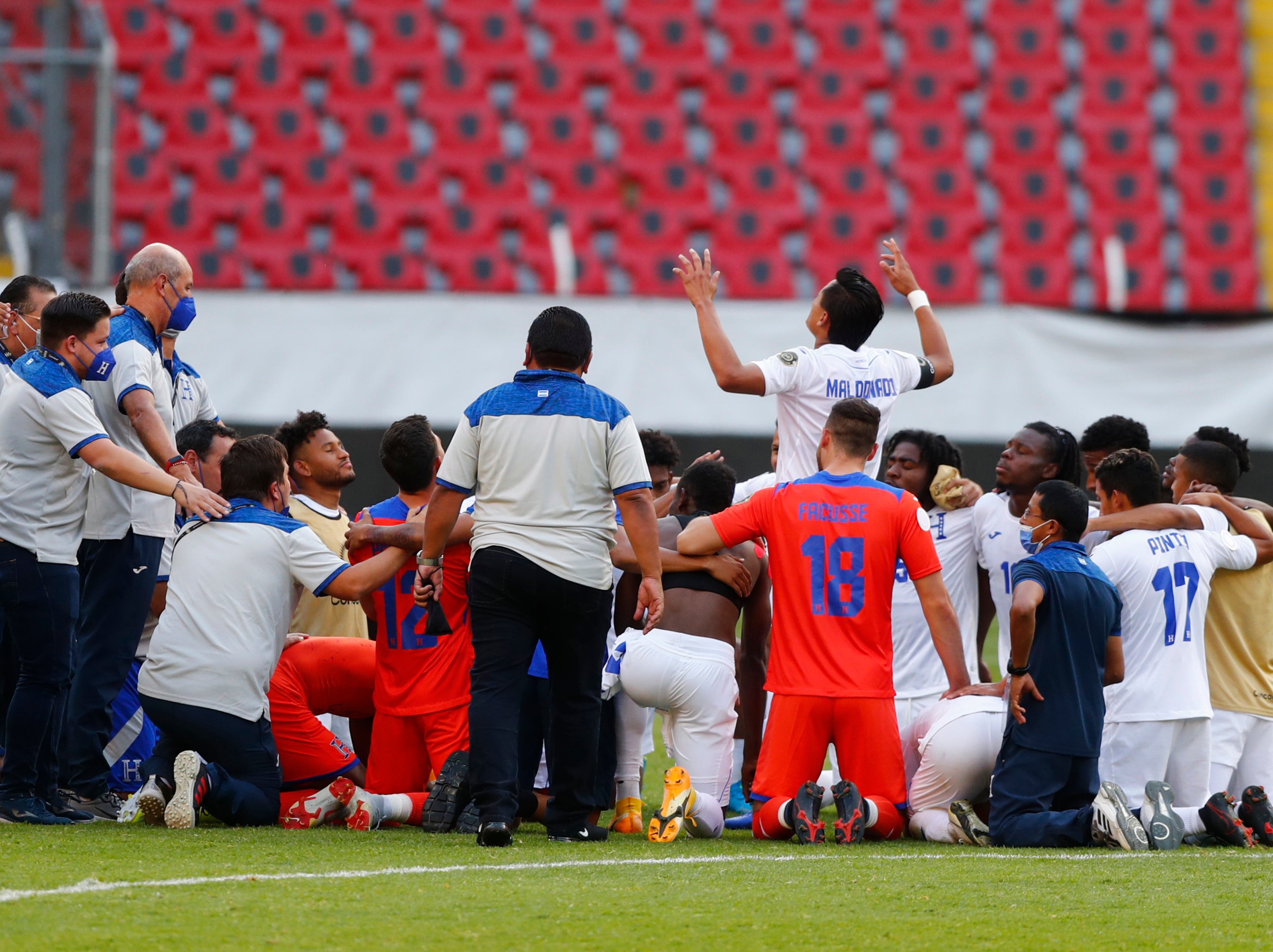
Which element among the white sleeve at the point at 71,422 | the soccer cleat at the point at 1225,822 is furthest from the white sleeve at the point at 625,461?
the soccer cleat at the point at 1225,822

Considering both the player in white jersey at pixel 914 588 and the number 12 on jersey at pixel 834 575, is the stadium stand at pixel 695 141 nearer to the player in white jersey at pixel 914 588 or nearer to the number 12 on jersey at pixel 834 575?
the player in white jersey at pixel 914 588

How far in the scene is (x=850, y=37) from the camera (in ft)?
60.1

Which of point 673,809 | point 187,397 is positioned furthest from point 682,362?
point 673,809

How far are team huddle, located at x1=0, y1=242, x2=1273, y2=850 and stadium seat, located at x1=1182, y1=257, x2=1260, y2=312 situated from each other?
12.1 meters

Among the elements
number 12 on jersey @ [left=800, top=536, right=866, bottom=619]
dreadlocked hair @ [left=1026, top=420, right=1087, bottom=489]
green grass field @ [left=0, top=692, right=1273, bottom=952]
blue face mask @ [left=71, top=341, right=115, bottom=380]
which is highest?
blue face mask @ [left=71, top=341, right=115, bottom=380]

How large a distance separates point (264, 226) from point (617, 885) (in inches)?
563

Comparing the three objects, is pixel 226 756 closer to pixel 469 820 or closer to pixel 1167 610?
pixel 469 820

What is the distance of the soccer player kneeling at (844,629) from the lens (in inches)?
201

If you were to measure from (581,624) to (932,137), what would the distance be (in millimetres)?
14389

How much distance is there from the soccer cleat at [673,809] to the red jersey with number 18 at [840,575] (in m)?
0.45

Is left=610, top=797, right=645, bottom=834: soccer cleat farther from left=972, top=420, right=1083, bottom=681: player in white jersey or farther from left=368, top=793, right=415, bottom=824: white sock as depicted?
left=972, top=420, right=1083, bottom=681: player in white jersey

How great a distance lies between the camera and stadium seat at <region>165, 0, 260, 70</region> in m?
17.7

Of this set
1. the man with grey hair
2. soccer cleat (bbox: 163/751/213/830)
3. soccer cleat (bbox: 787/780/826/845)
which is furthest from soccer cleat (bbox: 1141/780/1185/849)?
the man with grey hair

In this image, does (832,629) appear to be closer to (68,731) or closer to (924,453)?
(924,453)
